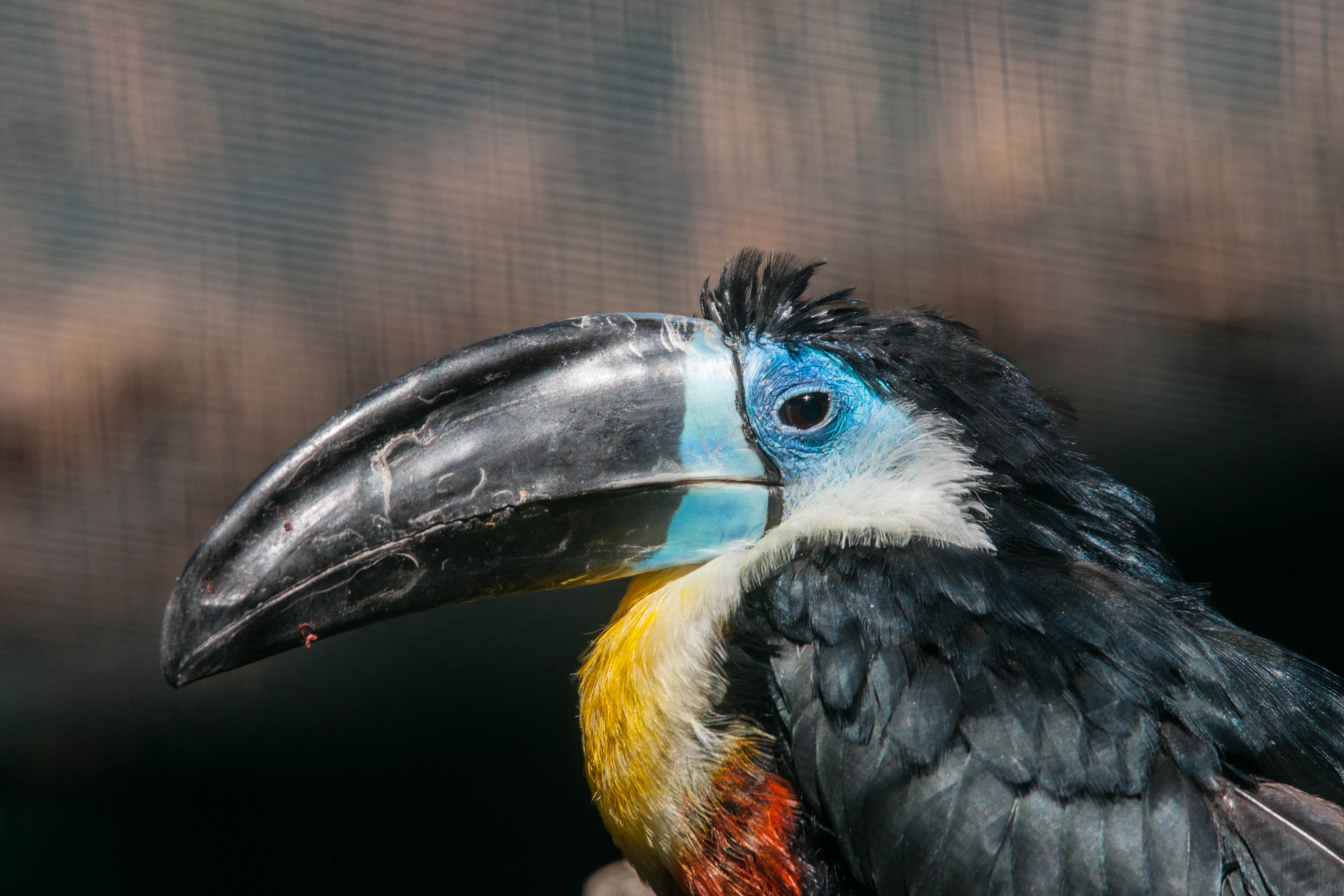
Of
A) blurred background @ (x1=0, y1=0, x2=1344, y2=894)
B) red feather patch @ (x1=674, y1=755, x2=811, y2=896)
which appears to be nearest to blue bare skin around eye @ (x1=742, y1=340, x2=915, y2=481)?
red feather patch @ (x1=674, y1=755, x2=811, y2=896)

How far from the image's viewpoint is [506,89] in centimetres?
453

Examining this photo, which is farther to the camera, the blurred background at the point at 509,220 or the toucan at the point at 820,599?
the blurred background at the point at 509,220

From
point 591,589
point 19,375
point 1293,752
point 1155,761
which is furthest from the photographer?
point 591,589

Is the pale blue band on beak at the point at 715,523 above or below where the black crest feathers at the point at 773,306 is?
below

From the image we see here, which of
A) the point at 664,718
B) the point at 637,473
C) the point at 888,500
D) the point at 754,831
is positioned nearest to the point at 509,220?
the point at 637,473

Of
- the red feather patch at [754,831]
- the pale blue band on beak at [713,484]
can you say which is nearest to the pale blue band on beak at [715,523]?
the pale blue band on beak at [713,484]

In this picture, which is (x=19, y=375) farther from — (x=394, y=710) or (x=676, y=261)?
(x=676, y=261)

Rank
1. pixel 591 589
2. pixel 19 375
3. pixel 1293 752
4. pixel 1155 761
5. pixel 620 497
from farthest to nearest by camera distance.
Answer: pixel 591 589 → pixel 19 375 → pixel 620 497 → pixel 1293 752 → pixel 1155 761

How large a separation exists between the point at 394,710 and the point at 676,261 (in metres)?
2.28

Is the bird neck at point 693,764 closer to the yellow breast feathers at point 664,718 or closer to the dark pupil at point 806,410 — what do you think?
the yellow breast feathers at point 664,718

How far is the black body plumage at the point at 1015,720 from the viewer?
1912 millimetres

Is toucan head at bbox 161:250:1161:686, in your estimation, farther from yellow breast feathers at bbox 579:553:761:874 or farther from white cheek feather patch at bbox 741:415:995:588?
yellow breast feathers at bbox 579:553:761:874

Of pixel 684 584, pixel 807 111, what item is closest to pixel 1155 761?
pixel 684 584

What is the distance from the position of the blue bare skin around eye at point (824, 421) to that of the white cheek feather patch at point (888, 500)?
0.04 ft
